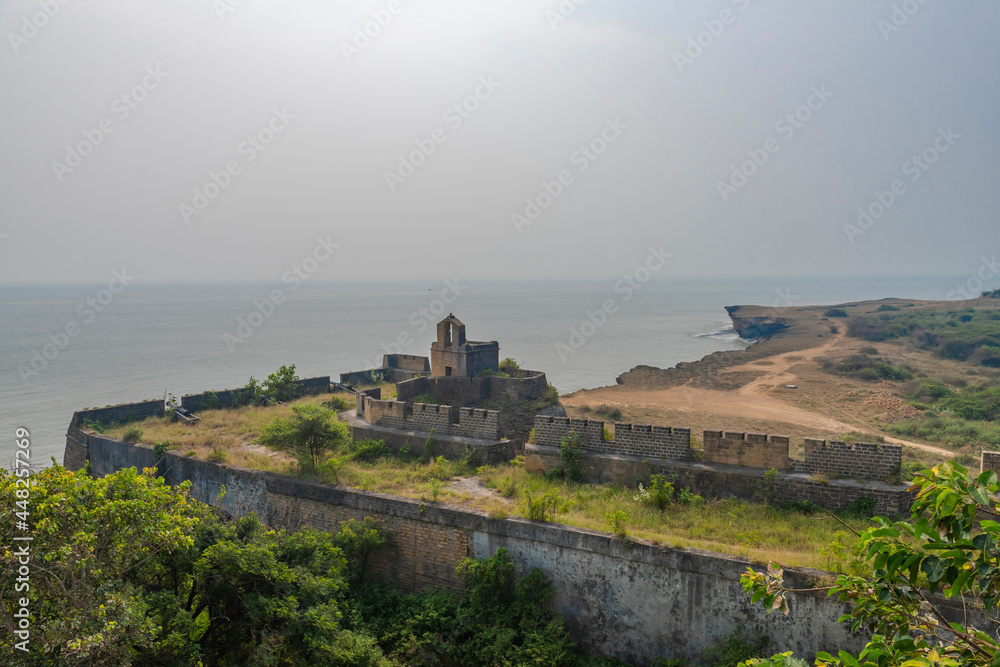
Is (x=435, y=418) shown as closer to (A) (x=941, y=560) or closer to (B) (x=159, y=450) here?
(B) (x=159, y=450)

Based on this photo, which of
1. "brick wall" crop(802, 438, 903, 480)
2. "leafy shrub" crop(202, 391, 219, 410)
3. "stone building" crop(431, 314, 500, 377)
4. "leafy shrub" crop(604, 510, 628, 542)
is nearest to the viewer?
"leafy shrub" crop(604, 510, 628, 542)

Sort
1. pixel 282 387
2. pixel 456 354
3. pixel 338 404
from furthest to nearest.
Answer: pixel 282 387 < pixel 338 404 < pixel 456 354

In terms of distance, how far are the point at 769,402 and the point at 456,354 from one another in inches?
817

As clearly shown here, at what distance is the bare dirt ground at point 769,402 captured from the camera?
26859mm

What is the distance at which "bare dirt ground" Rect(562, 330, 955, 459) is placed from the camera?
1057 inches

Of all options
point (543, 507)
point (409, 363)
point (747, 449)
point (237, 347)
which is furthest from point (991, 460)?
point (237, 347)

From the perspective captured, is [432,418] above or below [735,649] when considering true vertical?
above

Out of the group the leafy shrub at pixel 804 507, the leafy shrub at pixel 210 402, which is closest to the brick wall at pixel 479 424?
the leafy shrub at pixel 804 507

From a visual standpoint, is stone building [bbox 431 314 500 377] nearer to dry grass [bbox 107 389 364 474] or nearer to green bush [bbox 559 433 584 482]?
dry grass [bbox 107 389 364 474]

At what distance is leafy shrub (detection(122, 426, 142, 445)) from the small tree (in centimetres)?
631

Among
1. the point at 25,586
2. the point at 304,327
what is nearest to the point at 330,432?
the point at 25,586

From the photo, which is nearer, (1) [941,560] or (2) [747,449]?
(1) [941,560]

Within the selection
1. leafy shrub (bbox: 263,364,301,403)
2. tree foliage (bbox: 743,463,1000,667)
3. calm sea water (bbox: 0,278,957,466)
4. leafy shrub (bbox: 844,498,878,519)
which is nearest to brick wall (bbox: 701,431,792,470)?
leafy shrub (bbox: 844,498,878,519)

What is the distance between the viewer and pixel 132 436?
19.5m
